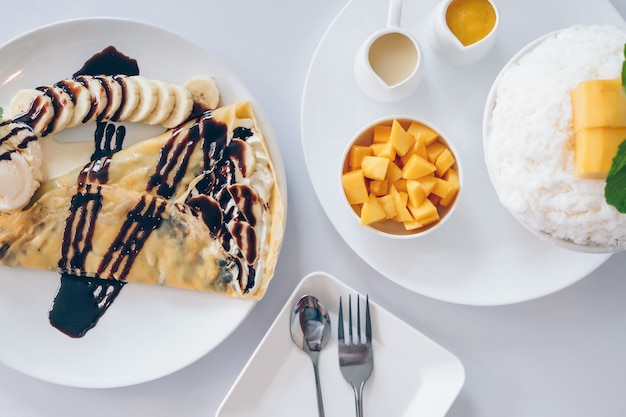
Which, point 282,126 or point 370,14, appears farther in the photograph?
point 282,126

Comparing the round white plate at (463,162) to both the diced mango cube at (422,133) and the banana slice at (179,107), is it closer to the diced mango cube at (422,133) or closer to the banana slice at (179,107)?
the diced mango cube at (422,133)

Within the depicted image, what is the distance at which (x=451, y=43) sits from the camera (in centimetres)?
122

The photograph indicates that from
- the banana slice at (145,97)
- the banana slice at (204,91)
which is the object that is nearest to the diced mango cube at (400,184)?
the banana slice at (204,91)

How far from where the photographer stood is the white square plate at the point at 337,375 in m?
1.36

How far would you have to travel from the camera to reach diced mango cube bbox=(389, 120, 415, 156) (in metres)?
1.25

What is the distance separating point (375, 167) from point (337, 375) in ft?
1.78

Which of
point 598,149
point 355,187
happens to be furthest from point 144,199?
point 598,149

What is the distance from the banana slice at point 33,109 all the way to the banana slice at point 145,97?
20 cm

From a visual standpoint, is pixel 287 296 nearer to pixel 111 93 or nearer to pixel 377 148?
pixel 377 148

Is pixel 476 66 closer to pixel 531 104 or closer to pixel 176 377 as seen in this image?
pixel 531 104

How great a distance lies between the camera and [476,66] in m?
1.34

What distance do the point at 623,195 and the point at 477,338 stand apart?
577mm

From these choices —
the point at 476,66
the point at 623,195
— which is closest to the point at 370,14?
the point at 476,66

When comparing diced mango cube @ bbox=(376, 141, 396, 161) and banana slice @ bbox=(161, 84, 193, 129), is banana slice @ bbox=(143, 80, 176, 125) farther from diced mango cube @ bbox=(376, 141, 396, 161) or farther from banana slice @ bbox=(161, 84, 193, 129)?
diced mango cube @ bbox=(376, 141, 396, 161)
